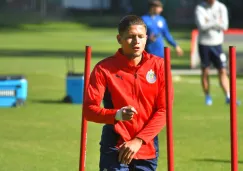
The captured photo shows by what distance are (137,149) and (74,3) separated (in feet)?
224

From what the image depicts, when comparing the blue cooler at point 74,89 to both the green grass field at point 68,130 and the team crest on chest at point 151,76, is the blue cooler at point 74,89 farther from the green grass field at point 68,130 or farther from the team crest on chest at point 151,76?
the team crest on chest at point 151,76

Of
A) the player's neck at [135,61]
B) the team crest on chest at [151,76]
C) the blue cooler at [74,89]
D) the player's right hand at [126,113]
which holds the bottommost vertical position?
the blue cooler at [74,89]

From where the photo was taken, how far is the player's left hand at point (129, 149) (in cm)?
723

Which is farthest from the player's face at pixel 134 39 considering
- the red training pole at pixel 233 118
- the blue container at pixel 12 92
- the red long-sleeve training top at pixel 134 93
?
the blue container at pixel 12 92

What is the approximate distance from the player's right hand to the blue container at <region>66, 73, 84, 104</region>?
1149 centimetres

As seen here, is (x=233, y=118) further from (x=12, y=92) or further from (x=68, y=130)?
(x=12, y=92)

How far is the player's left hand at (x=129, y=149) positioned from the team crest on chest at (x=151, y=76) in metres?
0.48

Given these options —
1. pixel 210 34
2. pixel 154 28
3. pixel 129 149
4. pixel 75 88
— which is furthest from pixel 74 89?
pixel 129 149

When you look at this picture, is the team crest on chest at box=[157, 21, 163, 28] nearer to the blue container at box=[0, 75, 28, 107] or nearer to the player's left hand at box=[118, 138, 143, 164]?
the blue container at box=[0, 75, 28, 107]

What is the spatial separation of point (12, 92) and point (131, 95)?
10718 millimetres

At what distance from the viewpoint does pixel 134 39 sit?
24.2ft

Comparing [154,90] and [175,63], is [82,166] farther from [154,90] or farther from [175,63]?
[175,63]

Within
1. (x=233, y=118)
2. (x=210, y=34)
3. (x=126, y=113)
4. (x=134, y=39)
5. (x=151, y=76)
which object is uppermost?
(x=134, y=39)

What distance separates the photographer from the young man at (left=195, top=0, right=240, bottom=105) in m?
18.2
